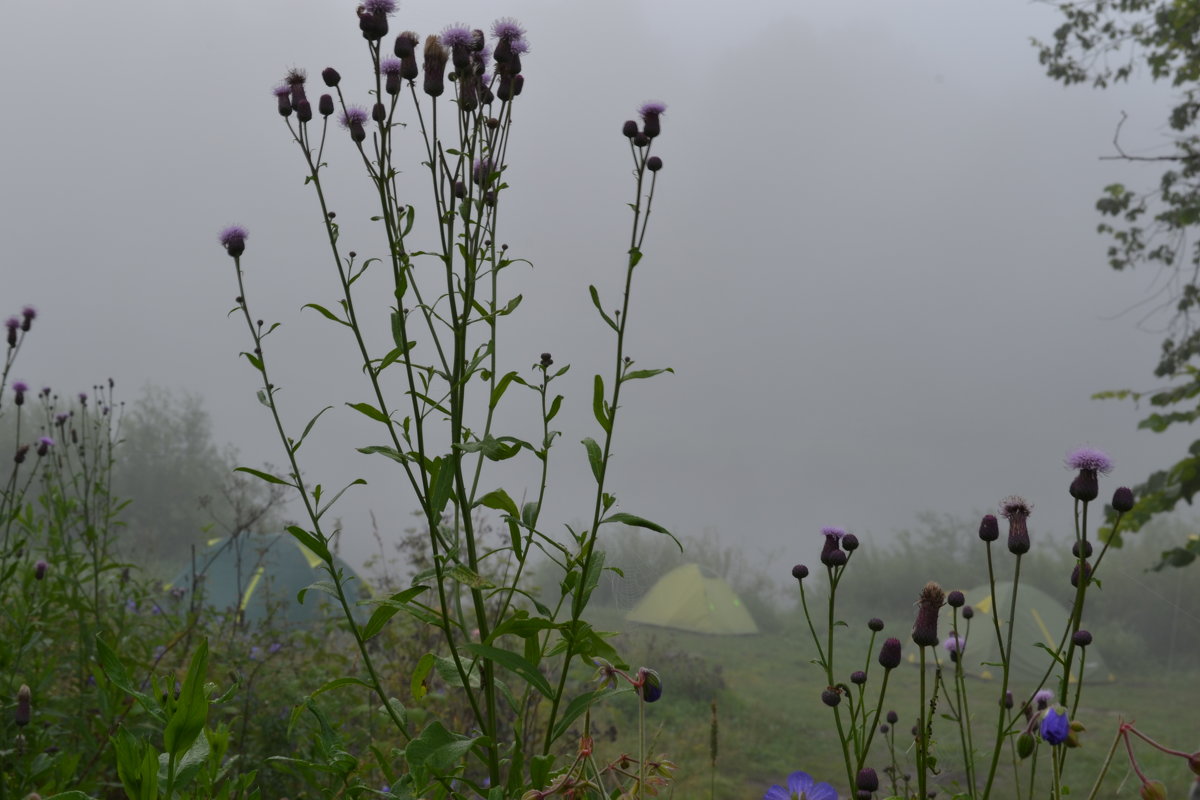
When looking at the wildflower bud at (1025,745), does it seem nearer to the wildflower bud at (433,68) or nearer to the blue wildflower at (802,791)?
the blue wildflower at (802,791)

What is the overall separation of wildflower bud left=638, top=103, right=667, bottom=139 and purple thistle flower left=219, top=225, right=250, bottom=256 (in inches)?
26.9

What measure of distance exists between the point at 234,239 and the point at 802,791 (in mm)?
1193

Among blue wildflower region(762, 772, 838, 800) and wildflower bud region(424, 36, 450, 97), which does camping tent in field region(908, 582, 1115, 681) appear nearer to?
blue wildflower region(762, 772, 838, 800)

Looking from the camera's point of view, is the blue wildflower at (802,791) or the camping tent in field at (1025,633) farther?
the camping tent in field at (1025,633)

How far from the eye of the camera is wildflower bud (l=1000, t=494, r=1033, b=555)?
0.96 m

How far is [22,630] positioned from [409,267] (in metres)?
1.45

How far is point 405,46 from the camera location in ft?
4.39

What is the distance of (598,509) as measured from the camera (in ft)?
4.15

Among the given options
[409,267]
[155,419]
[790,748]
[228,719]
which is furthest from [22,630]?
[155,419]

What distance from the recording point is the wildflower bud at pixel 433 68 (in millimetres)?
1366

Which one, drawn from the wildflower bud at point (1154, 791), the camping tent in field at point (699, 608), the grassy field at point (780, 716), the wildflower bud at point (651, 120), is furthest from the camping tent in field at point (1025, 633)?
the wildflower bud at point (1154, 791)

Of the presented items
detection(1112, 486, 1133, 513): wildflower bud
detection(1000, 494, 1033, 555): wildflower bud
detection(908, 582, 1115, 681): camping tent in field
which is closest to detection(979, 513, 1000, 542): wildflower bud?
detection(1000, 494, 1033, 555): wildflower bud

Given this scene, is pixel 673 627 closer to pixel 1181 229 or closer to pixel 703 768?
pixel 703 768

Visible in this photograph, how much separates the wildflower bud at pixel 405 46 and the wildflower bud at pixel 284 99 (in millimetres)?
300
